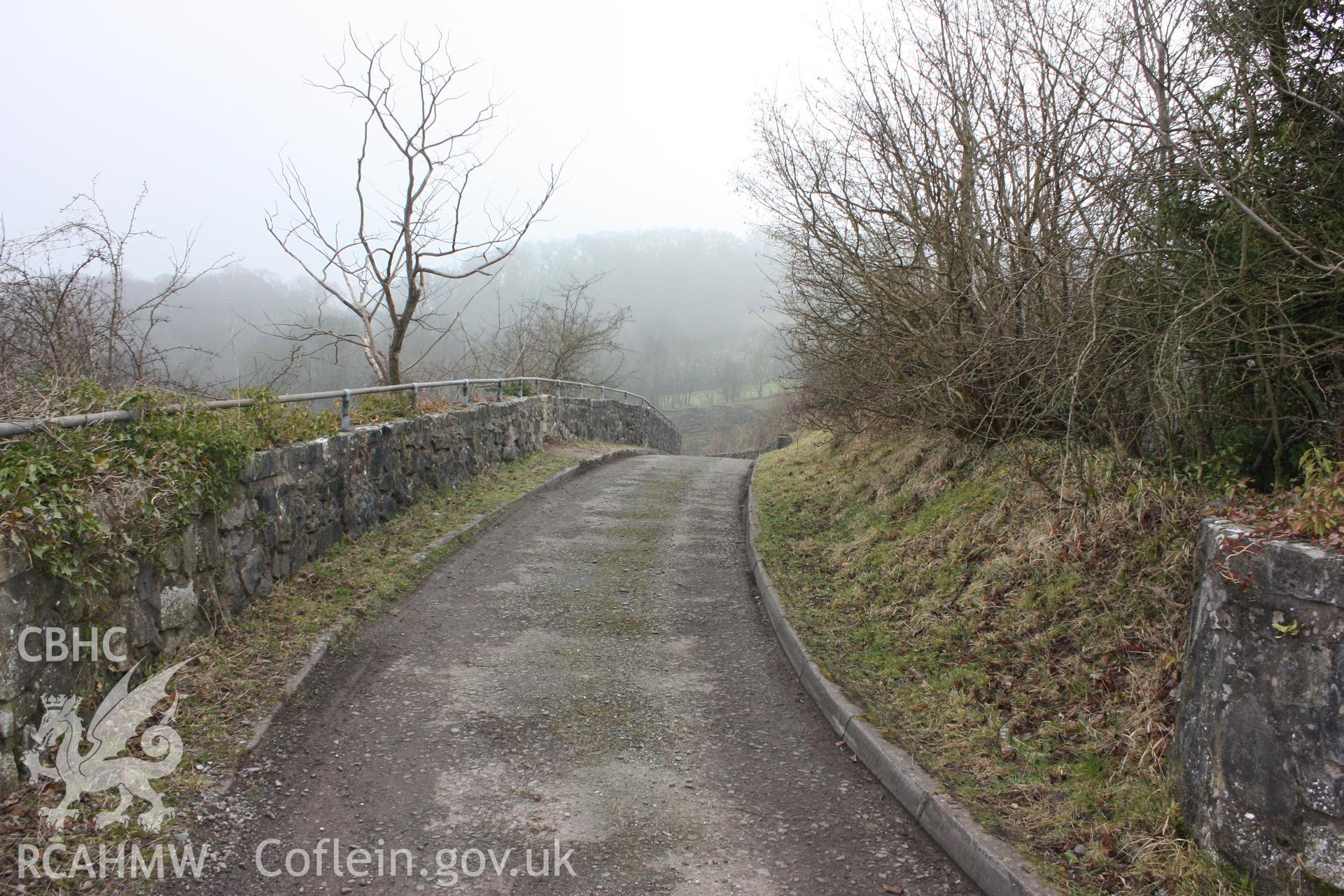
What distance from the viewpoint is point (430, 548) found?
802cm

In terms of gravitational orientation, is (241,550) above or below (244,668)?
above

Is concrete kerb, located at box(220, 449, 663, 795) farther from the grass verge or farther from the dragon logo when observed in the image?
the dragon logo

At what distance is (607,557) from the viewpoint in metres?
8.41

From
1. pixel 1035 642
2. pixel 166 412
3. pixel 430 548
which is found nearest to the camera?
pixel 1035 642

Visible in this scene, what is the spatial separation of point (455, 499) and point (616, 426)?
12993 millimetres

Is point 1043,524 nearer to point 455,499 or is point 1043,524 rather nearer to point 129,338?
point 455,499

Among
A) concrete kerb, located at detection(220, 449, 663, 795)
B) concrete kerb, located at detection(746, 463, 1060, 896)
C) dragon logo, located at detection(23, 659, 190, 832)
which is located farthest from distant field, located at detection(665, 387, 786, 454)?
dragon logo, located at detection(23, 659, 190, 832)

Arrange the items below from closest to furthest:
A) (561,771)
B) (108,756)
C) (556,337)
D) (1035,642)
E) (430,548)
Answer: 1. (108,756)
2. (561,771)
3. (1035,642)
4. (430,548)
5. (556,337)

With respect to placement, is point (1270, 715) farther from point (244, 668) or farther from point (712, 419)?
point (712, 419)

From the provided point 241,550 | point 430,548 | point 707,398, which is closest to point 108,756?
point 241,550

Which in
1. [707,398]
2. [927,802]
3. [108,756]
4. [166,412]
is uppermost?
[707,398]

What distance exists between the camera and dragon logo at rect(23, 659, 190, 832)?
3529 mm

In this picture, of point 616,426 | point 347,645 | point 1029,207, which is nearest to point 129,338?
point 347,645

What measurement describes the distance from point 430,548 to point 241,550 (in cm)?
243
